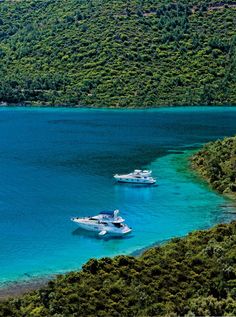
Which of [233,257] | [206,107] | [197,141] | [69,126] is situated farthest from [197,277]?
[206,107]

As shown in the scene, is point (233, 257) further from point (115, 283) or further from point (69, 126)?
point (69, 126)

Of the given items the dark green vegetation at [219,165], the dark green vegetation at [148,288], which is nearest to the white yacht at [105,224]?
the dark green vegetation at [148,288]

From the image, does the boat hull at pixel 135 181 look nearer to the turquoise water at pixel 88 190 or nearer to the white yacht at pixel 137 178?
the white yacht at pixel 137 178

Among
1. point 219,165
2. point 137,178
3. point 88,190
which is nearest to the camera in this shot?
point 88,190

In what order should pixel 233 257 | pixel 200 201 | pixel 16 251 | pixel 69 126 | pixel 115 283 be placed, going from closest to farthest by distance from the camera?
pixel 115 283 < pixel 233 257 < pixel 16 251 < pixel 200 201 < pixel 69 126

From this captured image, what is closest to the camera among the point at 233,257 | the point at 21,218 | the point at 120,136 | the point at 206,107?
the point at 233,257

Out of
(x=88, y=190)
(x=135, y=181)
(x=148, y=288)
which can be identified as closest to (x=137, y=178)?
(x=135, y=181)

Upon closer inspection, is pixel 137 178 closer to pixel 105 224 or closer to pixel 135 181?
pixel 135 181
